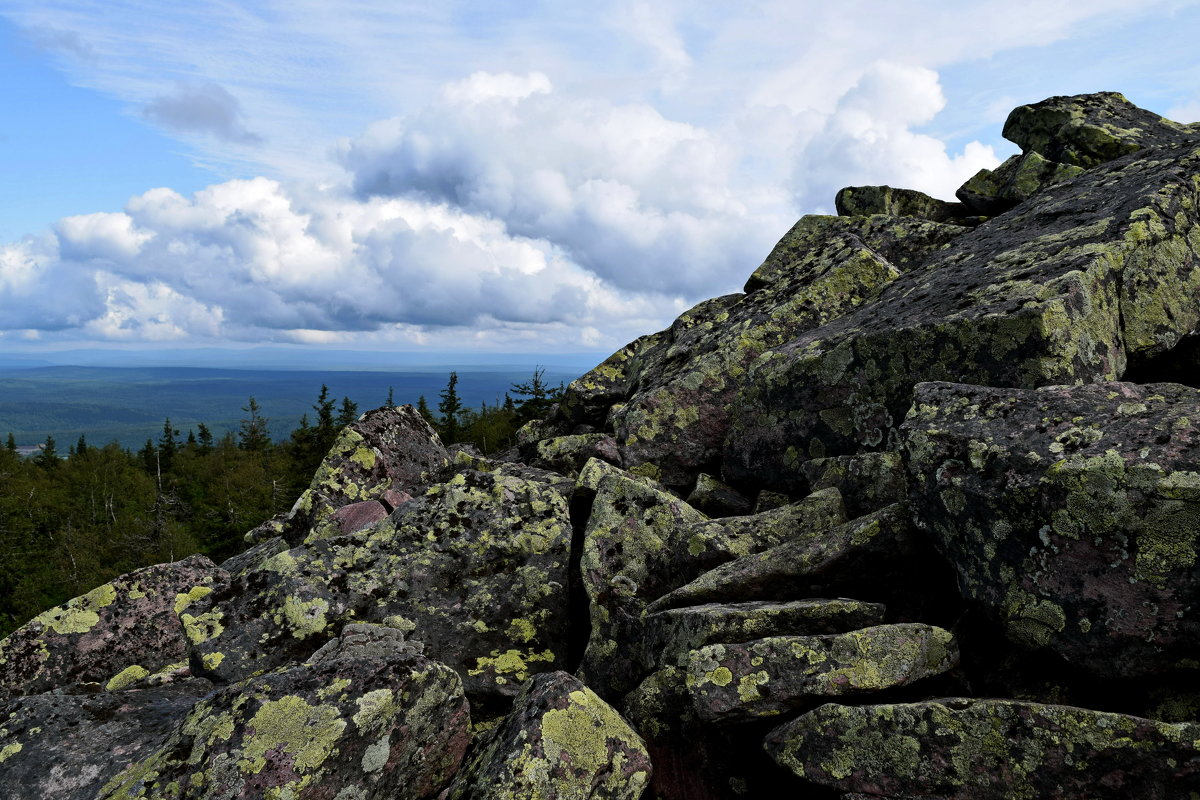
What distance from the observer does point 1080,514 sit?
20.6 feet

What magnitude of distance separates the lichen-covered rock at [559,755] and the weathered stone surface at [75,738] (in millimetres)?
4163

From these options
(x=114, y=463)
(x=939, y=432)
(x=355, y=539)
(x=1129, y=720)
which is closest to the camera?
(x=1129, y=720)

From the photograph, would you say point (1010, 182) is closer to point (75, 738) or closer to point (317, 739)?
point (317, 739)

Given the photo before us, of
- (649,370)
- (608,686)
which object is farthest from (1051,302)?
(649,370)

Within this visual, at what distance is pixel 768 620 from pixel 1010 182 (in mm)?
17126

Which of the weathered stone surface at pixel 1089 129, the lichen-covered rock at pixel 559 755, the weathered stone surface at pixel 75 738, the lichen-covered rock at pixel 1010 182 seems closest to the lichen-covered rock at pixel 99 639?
the weathered stone surface at pixel 75 738

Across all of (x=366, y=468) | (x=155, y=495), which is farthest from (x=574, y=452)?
(x=155, y=495)

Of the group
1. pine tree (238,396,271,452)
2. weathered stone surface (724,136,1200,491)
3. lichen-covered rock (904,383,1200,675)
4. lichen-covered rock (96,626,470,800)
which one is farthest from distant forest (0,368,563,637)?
lichen-covered rock (904,383,1200,675)

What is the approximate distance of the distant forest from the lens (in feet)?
295

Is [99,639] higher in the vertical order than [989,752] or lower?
lower

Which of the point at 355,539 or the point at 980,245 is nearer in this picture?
the point at 355,539

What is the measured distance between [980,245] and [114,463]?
565ft

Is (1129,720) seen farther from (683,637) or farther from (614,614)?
(614,614)

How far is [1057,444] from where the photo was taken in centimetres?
681
